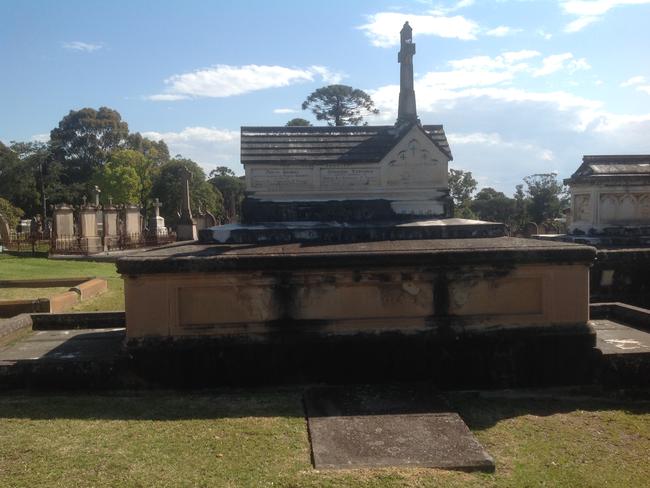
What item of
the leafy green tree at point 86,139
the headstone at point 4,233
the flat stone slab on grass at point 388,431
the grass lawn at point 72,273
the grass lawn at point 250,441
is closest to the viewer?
the grass lawn at point 250,441

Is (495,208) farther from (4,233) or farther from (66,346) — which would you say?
(66,346)

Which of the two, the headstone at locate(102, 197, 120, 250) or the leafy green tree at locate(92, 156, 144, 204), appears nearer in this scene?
the headstone at locate(102, 197, 120, 250)

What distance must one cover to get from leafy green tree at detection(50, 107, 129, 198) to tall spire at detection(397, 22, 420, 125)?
196ft

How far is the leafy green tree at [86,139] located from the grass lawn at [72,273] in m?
42.7

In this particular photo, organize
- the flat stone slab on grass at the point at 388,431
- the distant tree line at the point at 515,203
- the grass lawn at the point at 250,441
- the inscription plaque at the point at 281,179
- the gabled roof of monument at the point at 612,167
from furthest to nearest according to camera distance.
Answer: the distant tree line at the point at 515,203
the gabled roof of monument at the point at 612,167
the inscription plaque at the point at 281,179
the flat stone slab on grass at the point at 388,431
the grass lawn at the point at 250,441

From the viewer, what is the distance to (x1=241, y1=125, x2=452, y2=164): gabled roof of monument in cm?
795

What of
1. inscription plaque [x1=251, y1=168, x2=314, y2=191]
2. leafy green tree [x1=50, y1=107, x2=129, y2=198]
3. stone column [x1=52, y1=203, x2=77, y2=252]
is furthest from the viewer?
leafy green tree [x1=50, y1=107, x2=129, y2=198]

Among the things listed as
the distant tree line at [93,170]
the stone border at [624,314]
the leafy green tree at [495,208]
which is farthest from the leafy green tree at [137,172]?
the stone border at [624,314]

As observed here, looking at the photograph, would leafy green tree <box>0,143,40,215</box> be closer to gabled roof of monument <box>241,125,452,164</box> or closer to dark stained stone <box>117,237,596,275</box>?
gabled roof of monument <box>241,125,452,164</box>

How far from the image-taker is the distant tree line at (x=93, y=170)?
2047 inches

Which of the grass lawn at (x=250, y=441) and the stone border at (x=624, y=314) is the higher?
the stone border at (x=624, y=314)

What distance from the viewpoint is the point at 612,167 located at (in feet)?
46.8

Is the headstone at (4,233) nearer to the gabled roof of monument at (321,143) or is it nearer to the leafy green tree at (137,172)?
the leafy green tree at (137,172)

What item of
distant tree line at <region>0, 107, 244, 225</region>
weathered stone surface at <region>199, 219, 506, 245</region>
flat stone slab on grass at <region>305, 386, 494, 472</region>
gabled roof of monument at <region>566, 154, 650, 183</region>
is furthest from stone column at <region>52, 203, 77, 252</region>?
flat stone slab on grass at <region>305, 386, 494, 472</region>
